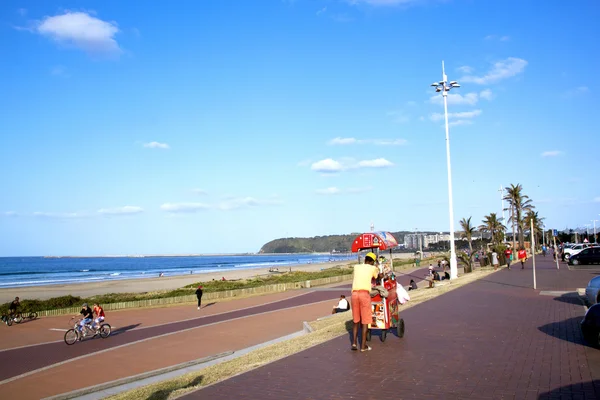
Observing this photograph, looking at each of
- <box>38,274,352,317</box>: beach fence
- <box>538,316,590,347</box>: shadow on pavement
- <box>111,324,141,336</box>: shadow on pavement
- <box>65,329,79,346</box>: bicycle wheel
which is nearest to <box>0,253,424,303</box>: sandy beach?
<box>38,274,352,317</box>: beach fence

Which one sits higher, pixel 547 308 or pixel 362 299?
pixel 362 299

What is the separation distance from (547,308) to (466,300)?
9.50 ft

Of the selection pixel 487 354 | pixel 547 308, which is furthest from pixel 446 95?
pixel 487 354

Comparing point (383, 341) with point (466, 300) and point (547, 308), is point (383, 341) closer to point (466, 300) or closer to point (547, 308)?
point (547, 308)

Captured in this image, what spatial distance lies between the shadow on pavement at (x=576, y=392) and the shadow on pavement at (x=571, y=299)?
29.0 feet

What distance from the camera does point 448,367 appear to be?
7.00 metres

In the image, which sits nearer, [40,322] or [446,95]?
[40,322]

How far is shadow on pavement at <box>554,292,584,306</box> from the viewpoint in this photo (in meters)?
14.0

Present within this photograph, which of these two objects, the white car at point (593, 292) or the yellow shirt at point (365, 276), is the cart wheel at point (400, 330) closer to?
the yellow shirt at point (365, 276)

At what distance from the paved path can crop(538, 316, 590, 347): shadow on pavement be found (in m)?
0.02

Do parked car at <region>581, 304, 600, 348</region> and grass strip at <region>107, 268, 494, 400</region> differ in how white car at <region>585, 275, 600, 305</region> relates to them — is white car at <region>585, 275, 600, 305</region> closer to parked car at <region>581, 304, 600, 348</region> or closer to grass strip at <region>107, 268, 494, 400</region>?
parked car at <region>581, 304, 600, 348</region>

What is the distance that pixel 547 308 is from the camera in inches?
517

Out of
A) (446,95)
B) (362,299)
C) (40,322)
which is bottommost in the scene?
(40,322)

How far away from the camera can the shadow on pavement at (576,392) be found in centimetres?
540
